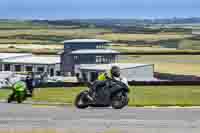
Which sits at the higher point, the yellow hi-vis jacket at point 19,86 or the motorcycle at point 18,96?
the yellow hi-vis jacket at point 19,86

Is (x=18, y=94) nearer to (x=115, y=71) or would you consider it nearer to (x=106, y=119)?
(x=115, y=71)

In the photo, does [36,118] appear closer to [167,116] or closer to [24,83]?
[167,116]

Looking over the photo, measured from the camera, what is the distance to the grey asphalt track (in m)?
14.4

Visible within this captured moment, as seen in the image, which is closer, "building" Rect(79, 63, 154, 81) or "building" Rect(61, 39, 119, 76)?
"building" Rect(79, 63, 154, 81)

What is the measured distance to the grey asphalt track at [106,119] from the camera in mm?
14352

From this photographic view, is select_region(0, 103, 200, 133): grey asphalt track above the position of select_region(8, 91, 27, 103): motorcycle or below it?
below

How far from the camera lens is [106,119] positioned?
15844mm

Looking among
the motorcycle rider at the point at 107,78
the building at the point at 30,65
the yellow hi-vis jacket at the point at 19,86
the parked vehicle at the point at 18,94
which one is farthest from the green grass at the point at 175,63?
the motorcycle rider at the point at 107,78

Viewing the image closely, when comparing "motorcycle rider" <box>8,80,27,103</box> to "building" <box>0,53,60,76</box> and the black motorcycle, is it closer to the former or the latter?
the black motorcycle

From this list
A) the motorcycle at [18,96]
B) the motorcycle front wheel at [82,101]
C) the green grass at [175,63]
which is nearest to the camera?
the motorcycle front wheel at [82,101]

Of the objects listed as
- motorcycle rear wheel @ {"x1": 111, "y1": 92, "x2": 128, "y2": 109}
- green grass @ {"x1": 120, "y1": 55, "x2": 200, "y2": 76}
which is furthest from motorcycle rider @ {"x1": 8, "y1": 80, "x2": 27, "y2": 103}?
green grass @ {"x1": 120, "y1": 55, "x2": 200, "y2": 76}

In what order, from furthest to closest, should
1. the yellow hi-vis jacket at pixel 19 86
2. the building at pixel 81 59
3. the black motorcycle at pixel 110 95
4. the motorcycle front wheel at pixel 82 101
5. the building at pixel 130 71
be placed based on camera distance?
1. the building at pixel 81 59
2. the building at pixel 130 71
3. the yellow hi-vis jacket at pixel 19 86
4. the motorcycle front wheel at pixel 82 101
5. the black motorcycle at pixel 110 95

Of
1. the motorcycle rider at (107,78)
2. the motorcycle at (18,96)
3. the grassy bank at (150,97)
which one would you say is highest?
the motorcycle rider at (107,78)

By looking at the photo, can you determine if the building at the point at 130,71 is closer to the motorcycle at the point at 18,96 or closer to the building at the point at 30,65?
the building at the point at 30,65
